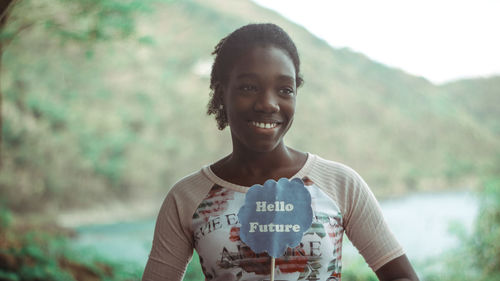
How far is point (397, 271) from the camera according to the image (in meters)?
1.04


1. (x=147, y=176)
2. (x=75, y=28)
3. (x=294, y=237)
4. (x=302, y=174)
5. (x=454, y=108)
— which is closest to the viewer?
(x=294, y=237)

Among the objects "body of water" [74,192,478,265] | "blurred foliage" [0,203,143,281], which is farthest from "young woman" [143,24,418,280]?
"body of water" [74,192,478,265]

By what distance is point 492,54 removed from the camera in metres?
5.27

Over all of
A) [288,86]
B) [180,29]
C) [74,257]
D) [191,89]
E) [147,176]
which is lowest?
[288,86]

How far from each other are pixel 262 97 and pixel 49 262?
161 inches

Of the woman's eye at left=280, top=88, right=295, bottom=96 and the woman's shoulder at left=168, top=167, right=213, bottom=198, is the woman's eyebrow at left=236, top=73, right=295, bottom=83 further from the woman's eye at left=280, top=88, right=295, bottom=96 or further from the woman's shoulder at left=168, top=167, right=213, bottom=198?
Result: the woman's shoulder at left=168, top=167, right=213, bottom=198

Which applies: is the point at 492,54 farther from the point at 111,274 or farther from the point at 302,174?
the point at 302,174

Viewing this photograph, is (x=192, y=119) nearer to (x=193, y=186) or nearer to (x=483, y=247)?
(x=483, y=247)

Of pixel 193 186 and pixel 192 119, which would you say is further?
pixel 192 119

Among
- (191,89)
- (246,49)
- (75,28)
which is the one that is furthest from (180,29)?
(246,49)

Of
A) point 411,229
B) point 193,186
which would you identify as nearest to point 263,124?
point 193,186

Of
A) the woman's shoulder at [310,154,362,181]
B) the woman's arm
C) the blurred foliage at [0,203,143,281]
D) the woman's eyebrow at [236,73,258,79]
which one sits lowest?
the woman's arm

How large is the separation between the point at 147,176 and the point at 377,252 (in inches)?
270

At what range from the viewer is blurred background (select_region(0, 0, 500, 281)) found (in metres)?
Answer: 4.88
